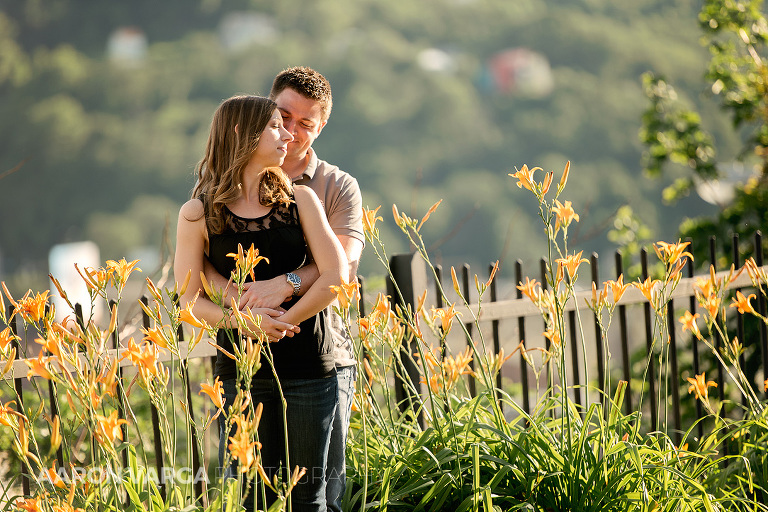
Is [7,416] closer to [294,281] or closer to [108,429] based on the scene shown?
[108,429]

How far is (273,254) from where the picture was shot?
74.7 inches

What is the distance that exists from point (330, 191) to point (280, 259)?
34 cm

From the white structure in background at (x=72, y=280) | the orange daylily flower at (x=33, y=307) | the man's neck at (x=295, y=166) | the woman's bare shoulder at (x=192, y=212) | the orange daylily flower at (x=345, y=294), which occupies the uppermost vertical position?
the man's neck at (x=295, y=166)

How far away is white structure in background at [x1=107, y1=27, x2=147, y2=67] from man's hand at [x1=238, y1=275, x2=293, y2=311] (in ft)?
187

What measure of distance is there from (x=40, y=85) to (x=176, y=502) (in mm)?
54643

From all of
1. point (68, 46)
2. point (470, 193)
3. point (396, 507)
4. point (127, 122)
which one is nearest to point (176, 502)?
point (396, 507)

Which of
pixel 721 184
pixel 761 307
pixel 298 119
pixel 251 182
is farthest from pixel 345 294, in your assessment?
pixel 721 184

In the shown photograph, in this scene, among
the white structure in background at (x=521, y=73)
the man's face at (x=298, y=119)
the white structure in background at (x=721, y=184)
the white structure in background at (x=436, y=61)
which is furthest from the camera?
the white structure in background at (x=436, y=61)

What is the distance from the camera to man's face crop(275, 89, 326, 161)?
2.17m

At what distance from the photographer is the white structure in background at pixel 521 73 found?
5750 cm

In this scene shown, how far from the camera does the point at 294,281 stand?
1896mm

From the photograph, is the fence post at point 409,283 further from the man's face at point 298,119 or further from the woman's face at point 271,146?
the woman's face at point 271,146

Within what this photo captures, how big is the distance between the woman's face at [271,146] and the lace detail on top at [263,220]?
4.6 inches

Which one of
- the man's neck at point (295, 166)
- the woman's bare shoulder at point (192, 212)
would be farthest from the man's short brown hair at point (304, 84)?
the woman's bare shoulder at point (192, 212)
